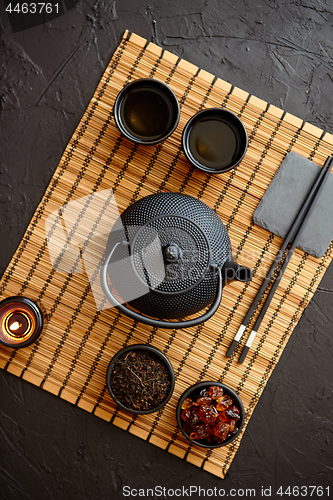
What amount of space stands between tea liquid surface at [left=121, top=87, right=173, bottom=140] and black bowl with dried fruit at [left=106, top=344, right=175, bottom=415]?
800mm

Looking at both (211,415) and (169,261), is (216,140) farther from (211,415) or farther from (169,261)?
(211,415)

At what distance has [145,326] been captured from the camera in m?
1.28

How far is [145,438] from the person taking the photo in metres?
1.28

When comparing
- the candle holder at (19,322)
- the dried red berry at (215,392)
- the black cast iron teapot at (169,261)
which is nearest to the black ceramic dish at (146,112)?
the black cast iron teapot at (169,261)

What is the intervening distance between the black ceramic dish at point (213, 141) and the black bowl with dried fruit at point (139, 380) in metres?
0.72

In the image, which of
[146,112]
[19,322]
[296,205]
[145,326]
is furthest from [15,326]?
[296,205]

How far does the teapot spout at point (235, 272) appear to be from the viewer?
0.99 meters

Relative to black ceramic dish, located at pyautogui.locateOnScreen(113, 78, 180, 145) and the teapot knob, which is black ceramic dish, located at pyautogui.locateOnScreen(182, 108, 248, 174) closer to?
black ceramic dish, located at pyautogui.locateOnScreen(113, 78, 180, 145)

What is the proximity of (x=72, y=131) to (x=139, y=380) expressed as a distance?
986mm

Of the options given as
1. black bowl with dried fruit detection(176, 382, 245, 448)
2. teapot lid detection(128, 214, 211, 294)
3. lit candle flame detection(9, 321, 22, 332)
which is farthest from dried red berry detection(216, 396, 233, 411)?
lit candle flame detection(9, 321, 22, 332)

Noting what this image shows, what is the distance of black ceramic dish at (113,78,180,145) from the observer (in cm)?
122

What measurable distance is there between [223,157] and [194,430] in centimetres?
101

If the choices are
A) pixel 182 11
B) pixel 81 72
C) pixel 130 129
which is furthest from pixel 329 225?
pixel 81 72

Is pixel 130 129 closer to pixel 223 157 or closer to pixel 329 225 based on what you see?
pixel 223 157
